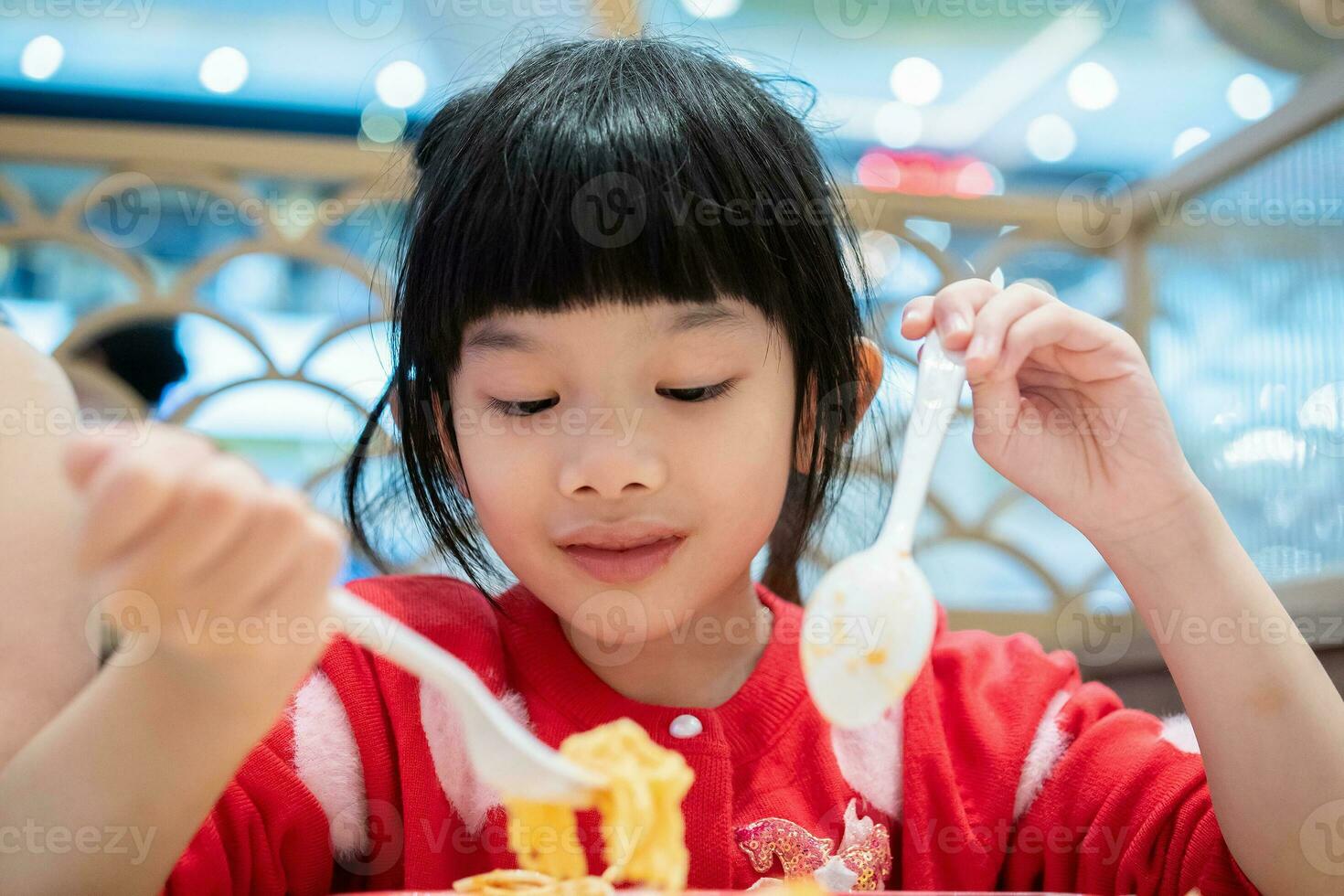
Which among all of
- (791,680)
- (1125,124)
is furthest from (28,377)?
(1125,124)

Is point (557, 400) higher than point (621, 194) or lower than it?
lower

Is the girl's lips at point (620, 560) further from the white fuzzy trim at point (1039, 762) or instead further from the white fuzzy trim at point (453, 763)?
the white fuzzy trim at point (1039, 762)

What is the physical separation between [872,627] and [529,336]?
33 cm

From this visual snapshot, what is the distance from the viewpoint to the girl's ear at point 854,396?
1.01 meters

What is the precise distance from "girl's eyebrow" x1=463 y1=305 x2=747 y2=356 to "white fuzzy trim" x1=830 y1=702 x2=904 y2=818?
0.38 metres

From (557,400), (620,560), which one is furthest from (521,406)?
(620,560)

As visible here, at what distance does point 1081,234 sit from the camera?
235cm

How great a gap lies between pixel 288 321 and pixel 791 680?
2059 millimetres

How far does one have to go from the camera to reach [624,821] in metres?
0.63

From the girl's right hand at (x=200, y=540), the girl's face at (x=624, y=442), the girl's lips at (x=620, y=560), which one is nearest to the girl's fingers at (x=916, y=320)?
the girl's face at (x=624, y=442)

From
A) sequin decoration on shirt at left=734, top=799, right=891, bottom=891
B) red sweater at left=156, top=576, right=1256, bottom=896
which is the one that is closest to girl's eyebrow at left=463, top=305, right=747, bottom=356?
red sweater at left=156, top=576, right=1256, bottom=896

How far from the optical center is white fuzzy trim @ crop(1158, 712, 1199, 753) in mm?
945

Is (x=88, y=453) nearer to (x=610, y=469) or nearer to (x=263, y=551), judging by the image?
(x=263, y=551)

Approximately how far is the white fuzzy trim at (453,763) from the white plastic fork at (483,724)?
330 millimetres
